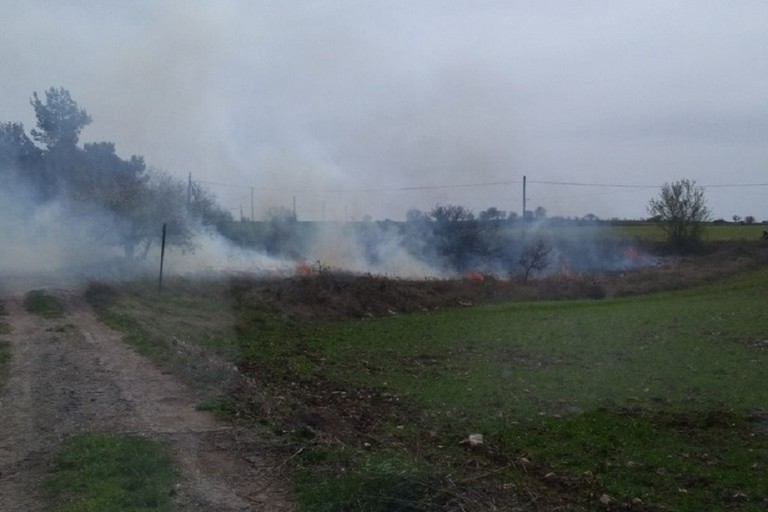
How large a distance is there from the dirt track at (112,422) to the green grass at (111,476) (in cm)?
17

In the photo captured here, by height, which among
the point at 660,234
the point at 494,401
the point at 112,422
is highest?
the point at 660,234

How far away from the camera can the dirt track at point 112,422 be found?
765cm

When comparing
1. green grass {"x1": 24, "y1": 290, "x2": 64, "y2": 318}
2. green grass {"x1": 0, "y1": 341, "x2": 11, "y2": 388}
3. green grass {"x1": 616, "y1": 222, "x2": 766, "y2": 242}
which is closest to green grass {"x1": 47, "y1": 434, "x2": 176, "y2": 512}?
green grass {"x1": 0, "y1": 341, "x2": 11, "y2": 388}

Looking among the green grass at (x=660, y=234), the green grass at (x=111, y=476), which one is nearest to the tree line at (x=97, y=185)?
the green grass at (x=111, y=476)

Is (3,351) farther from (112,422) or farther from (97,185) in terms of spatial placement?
(97,185)

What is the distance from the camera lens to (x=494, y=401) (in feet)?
41.1

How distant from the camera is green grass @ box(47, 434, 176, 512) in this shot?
279 inches

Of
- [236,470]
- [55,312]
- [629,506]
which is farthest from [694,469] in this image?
[55,312]

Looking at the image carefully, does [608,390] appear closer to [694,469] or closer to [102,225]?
[694,469]

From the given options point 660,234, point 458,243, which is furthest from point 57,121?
point 660,234

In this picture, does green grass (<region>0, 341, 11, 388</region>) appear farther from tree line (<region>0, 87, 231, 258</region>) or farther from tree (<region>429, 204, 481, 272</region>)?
tree (<region>429, 204, 481, 272</region>)

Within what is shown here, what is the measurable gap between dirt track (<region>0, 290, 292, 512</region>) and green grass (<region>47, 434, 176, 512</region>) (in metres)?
0.17

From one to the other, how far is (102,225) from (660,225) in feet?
141

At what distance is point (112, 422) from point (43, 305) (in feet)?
40.0
